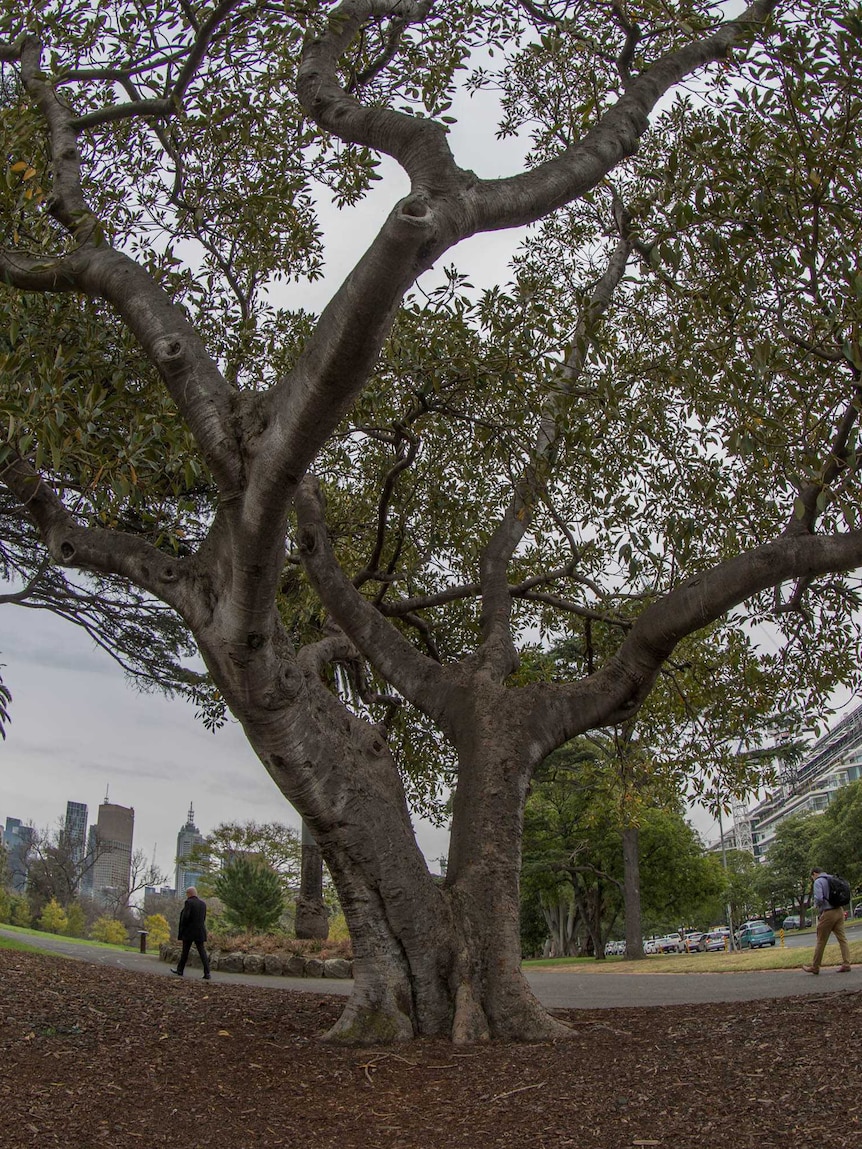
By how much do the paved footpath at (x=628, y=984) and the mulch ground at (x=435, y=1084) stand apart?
2.80 m

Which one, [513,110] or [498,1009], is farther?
[513,110]

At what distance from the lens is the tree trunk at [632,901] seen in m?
29.2

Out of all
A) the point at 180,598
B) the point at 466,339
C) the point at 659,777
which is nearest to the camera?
the point at 180,598

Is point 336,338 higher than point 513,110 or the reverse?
the reverse

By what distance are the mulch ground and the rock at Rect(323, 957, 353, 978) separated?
8419mm

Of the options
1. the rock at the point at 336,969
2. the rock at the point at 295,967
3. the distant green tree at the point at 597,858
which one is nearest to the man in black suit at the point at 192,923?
the rock at the point at 295,967

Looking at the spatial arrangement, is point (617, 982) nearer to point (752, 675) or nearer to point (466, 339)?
point (752, 675)

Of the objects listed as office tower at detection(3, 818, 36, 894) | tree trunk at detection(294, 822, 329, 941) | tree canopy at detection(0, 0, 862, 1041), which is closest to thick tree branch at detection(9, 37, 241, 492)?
tree canopy at detection(0, 0, 862, 1041)

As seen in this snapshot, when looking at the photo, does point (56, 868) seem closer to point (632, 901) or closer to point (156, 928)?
point (156, 928)

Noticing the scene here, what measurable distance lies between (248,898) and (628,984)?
1120cm

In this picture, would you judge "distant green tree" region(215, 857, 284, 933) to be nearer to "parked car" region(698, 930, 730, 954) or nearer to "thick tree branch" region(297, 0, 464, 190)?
"thick tree branch" region(297, 0, 464, 190)

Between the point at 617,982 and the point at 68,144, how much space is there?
13.9 metres

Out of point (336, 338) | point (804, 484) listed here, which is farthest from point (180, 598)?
point (804, 484)

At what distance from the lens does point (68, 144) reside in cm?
720
